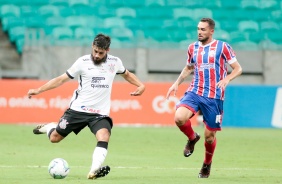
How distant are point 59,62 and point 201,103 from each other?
12.8m

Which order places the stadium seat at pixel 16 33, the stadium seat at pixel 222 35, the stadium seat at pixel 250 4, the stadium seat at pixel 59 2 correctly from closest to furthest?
the stadium seat at pixel 16 33, the stadium seat at pixel 59 2, the stadium seat at pixel 222 35, the stadium seat at pixel 250 4

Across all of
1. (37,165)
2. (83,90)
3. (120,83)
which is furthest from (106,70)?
(120,83)

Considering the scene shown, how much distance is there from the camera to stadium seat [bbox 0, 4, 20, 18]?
24.0 m

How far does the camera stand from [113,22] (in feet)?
80.9

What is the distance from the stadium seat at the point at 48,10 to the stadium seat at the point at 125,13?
6.16 ft

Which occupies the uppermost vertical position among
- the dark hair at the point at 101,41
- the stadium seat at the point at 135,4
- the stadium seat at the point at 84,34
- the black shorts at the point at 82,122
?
the dark hair at the point at 101,41

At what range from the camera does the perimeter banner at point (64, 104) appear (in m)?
21.2

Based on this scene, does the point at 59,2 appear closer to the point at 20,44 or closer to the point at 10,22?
the point at 10,22

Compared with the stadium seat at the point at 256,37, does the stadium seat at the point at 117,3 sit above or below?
above

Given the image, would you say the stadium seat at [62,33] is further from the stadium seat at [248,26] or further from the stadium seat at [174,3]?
the stadium seat at [248,26]

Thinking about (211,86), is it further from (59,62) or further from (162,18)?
(162,18)

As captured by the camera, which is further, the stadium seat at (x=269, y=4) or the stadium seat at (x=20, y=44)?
the stadium seat at (x=269, y=4)

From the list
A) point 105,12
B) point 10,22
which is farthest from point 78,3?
point 10,22

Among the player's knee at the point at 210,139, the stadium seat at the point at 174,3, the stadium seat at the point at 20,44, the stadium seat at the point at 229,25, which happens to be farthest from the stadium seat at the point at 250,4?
the player's knee at the point at 210,139
